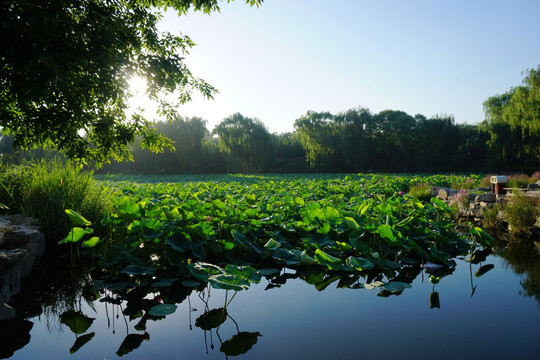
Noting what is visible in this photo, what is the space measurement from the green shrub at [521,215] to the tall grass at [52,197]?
5.81 m

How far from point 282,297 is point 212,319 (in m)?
0.65

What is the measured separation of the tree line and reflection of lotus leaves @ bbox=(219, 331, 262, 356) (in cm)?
2614

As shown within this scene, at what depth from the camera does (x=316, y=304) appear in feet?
7.92

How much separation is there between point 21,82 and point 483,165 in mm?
32864

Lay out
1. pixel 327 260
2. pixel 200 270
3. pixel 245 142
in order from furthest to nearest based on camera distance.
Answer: pixel 245 142 < pixel 327 260 < pixel 200 270

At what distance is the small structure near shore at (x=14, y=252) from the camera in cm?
230

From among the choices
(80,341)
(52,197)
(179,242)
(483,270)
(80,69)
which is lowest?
(483,270)

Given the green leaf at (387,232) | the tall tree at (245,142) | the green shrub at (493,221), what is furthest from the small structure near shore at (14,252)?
the tall tree at (245,142)

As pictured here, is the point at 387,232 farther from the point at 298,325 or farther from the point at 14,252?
the point at 14,252

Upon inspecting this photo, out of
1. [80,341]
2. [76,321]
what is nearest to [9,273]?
[76,321]

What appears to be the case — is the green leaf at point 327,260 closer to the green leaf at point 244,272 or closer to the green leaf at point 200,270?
the green leaf at point 244,272

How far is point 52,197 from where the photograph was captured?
378 centimetres

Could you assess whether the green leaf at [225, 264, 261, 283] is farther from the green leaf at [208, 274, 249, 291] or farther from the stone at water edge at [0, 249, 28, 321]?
the stone at water edge at [0, 249, 28, 321]

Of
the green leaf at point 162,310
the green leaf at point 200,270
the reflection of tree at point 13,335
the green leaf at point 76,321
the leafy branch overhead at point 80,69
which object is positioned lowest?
the green leaf at point 76,321
